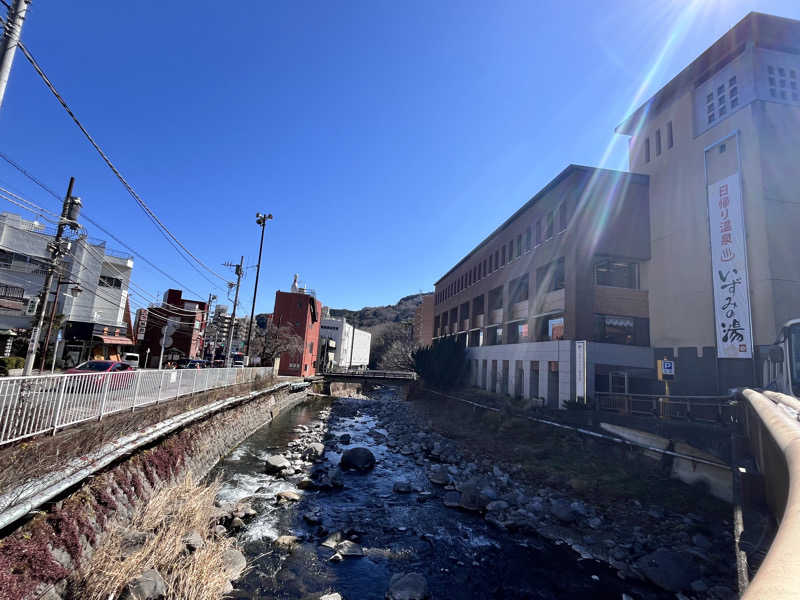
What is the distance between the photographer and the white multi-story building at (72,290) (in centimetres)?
3356

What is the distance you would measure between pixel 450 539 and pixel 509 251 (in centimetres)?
2716

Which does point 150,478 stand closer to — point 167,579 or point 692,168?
point 167,579

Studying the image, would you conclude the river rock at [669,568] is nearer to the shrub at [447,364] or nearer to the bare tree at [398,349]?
the shrub at [447,364]

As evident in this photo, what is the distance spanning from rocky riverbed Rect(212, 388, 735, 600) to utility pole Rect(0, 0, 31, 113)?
9.77m

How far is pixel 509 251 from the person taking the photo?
33.3 m

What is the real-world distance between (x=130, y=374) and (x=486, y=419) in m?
18.9

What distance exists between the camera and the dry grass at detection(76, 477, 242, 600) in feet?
18.1

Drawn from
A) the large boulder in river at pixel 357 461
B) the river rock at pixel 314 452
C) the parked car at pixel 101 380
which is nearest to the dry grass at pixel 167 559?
the parked car at pixel 101 380

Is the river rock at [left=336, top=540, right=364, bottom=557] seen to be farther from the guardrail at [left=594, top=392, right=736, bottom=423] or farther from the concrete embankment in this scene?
the guardrail at [left=594, top=392, right=736, bottom=423]

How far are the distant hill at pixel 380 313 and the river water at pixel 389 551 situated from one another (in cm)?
13207

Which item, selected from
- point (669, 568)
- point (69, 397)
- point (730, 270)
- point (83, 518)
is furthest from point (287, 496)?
point (730, 270)

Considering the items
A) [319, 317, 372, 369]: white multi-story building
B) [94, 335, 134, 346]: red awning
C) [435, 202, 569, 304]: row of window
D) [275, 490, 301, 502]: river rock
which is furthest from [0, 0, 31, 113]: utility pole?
[319, 317, 372, 369]: white multi-story building

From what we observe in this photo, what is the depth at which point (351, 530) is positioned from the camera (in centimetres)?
987

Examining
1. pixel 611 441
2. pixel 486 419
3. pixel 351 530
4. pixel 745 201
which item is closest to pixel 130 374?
pixel 351 530
